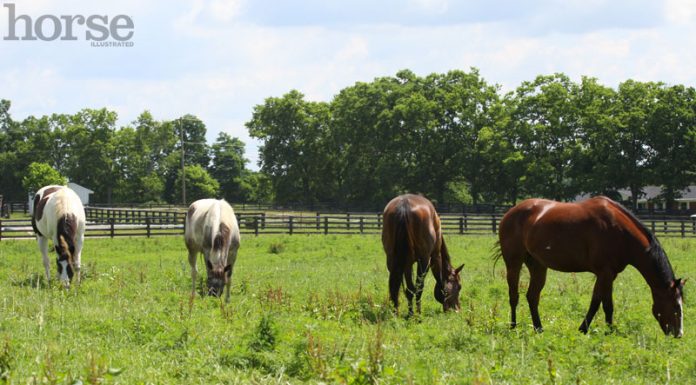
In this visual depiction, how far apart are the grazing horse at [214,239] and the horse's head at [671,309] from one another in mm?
6262

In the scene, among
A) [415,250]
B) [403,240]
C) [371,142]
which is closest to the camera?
[403,240]

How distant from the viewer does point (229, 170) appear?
9875cm

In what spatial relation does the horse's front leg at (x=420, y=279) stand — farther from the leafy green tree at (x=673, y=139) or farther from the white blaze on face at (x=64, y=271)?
the leafy green tree at (x=673, y=139)

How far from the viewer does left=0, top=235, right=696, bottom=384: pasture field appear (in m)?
6.24

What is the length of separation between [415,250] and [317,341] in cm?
401

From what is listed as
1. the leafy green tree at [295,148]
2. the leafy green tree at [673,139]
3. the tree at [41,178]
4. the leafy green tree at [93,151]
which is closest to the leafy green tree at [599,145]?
the leafy green tree at [673,139]

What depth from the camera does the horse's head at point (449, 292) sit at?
10977 millimetres

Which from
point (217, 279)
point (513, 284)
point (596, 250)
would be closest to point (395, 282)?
point (513, 284)

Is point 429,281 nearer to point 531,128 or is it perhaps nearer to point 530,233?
point 530,233

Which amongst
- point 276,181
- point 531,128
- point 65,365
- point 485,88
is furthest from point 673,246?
point 276,181

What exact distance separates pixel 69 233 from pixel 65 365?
780cm

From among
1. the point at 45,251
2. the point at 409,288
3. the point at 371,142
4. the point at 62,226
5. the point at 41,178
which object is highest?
the point at 371,142

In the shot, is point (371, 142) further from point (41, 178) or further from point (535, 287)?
point (535, 287)

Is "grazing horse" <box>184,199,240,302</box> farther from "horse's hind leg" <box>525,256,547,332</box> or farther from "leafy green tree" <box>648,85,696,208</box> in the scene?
"leafy green tree" <box>648,85,696,208</box>
